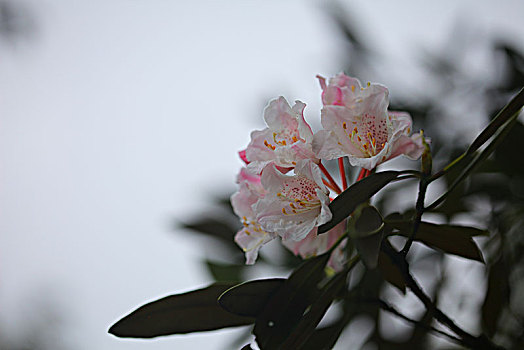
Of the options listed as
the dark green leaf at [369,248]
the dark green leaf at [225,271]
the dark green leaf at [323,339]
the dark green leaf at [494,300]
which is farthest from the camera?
the dark green leaf at [225,271]

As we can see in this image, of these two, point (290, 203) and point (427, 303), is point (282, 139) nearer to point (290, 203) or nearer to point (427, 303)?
point (290, 203)

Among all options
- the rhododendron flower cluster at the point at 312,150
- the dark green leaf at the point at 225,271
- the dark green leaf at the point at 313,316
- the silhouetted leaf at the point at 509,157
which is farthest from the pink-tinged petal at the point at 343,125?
the dark green leaf at the point at 225,271

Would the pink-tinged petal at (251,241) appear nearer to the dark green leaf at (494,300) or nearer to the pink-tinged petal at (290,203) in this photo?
the pink-tinged petal at (290,203)

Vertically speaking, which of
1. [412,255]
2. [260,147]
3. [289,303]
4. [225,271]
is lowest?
[412,255]

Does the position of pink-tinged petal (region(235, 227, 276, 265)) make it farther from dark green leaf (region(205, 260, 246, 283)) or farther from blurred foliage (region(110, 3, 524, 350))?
dark green leaf (region(205, 260, 246, 283))

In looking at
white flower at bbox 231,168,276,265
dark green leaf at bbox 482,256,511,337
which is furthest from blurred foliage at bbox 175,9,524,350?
white flower at bbox 231,168,276,265

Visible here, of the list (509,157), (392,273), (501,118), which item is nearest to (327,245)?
(392,273)
